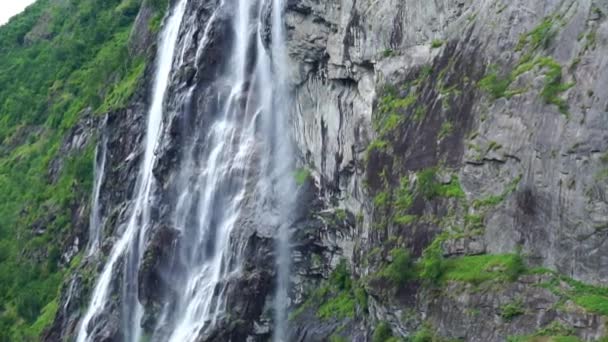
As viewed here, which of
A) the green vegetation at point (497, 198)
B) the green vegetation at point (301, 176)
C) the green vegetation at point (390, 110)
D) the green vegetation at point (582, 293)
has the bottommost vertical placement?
the green vegetation at point (582, 293)

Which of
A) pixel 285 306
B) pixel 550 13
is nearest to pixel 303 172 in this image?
pixel 285 306

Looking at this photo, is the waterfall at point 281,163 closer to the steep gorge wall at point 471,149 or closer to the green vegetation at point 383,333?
the steep gorge wall at point 471,149

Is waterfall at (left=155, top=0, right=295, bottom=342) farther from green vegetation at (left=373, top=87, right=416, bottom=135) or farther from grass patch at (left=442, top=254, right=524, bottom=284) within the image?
grass patch at (left=442, top=254, right=524, bottom=284)

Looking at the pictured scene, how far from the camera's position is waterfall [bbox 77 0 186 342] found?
52.3 metres

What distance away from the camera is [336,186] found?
41406 millimetres

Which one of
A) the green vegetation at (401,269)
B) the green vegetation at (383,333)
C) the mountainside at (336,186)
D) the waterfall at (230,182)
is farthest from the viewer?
the waterfall at (230,182)

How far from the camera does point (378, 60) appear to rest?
38312 mm

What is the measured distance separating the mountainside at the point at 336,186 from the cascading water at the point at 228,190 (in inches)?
4.7

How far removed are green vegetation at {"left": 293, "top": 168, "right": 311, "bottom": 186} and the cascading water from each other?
0.41 meters

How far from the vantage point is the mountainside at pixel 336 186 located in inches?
1093

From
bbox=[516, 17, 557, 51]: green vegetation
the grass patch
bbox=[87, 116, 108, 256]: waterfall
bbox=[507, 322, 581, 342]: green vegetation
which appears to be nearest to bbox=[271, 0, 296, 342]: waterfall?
the grass patch

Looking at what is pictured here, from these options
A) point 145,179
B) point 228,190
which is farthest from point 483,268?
point 145,179

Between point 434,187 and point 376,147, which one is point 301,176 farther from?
point 434,187

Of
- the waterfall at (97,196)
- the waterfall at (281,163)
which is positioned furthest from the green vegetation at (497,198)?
the waterfall at (97,196)
